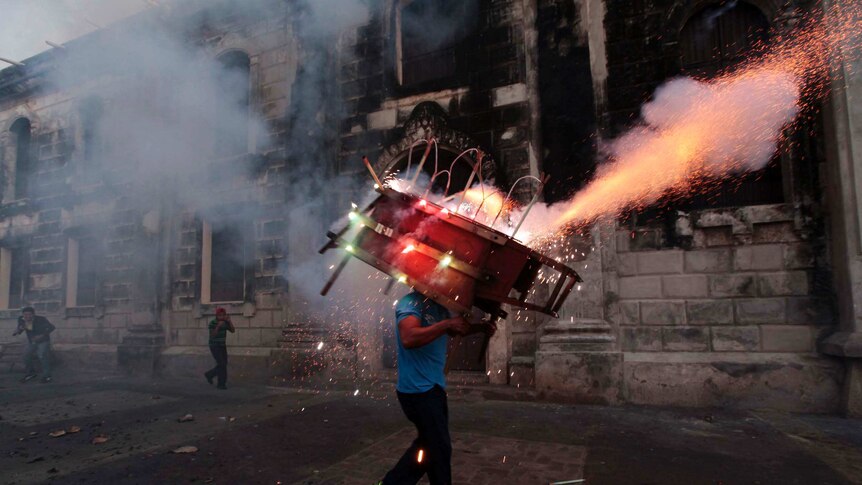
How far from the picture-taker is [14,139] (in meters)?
13.1

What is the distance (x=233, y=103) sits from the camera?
32.6 ft

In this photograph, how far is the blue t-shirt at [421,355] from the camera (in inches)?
110

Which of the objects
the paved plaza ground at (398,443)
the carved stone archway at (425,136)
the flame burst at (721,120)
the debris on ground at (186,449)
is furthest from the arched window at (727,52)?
the debris on ground at (186,449)

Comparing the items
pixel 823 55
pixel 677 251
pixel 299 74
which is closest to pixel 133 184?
pixel 299 74

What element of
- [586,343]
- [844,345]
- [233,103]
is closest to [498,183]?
[586,343]

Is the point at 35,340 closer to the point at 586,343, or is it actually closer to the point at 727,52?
the point at 586,343

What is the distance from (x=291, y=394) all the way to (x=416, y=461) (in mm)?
5272

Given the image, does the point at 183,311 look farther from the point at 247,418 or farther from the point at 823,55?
the point at 823,55

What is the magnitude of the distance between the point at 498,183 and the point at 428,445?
200 inches

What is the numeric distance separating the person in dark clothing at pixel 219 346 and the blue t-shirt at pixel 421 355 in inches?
256

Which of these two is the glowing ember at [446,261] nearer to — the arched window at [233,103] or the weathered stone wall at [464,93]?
the weathered stone wall at [464,93]

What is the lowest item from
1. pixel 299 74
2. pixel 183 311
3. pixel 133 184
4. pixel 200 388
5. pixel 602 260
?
pixel 200 388

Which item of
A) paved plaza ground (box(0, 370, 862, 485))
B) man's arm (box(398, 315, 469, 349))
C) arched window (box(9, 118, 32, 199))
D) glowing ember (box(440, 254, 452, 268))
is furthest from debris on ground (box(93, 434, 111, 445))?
arched window (box(9, 118, 32, 199))

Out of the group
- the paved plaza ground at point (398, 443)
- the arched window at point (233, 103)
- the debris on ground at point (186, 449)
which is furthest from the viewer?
the arched window at point (233, 103)
